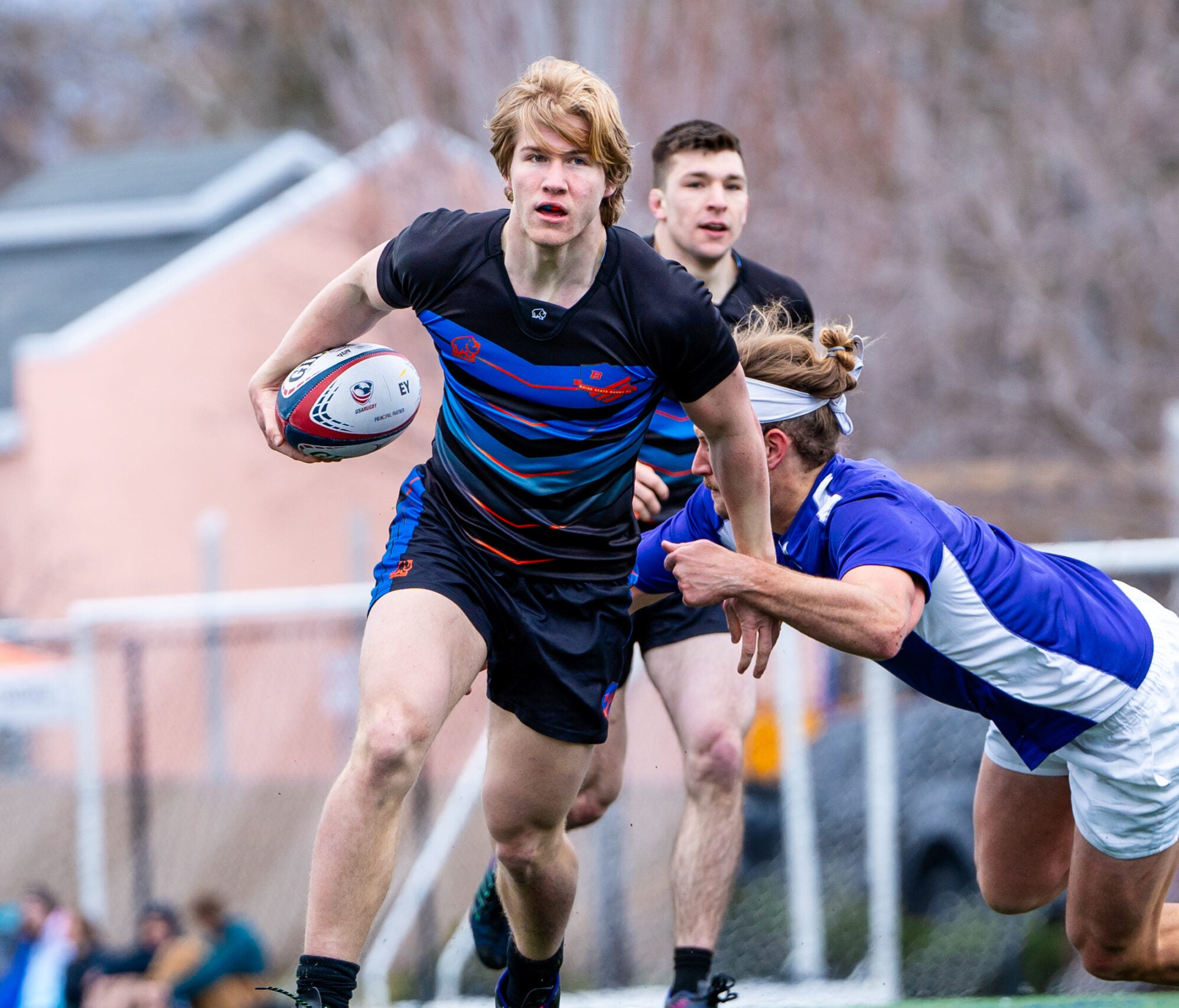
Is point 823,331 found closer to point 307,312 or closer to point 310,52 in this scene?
point 307,312

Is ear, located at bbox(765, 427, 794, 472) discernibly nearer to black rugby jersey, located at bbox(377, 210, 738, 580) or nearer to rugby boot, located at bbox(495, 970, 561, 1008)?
black rugby jersey, located at bbox(377, 210, 738, 580)

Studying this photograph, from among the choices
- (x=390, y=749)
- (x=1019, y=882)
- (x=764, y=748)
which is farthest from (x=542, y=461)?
(x=764, y=748)

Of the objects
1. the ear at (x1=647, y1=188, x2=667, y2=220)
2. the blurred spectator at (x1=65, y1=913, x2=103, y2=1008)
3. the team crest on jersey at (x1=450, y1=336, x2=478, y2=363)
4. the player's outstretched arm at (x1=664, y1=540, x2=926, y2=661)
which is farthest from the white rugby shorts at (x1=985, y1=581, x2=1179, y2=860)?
the blurred spectator at (x1=65, y1=913, x2=103, y2=1008)

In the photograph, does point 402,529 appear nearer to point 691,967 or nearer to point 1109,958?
point 691,967

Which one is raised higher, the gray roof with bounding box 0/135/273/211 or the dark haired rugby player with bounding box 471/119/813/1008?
the gray roof with bounding box 0/135/273/211

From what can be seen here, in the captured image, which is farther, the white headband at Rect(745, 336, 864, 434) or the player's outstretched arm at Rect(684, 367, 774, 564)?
the white headband at Rect(745, 336, 864, 434)

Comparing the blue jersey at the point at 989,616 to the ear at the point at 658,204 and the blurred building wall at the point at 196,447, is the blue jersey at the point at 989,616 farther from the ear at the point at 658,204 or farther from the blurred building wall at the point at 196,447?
the blurred building wall at the point at 196,447

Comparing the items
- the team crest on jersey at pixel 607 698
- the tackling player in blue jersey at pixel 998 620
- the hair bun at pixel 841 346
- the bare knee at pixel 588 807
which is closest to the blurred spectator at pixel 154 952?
the bare knee at pixel 588 807

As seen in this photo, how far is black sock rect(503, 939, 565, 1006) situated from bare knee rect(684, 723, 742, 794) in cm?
79

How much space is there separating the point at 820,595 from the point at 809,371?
Result: 2.29 ft

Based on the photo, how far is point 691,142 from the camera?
211 inches

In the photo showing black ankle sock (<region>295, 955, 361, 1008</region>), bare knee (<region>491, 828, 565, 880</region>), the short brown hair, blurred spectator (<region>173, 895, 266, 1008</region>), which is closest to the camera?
black ankle sock (<region>295, 955, 361, 1008</region>)

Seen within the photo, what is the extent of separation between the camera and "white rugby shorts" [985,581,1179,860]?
411 cm

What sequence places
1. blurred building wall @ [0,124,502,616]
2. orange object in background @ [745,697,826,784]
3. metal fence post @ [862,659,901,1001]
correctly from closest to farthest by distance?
metal fence post @ [862,659,901,1001] → orange object in background @ [745,697,826,784] → blurred building wall @ [0,124,502,616]
